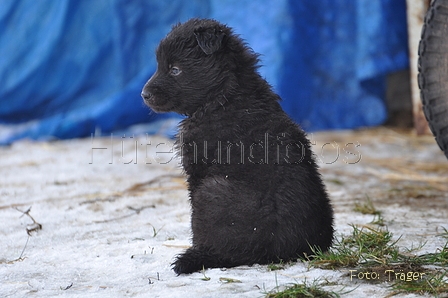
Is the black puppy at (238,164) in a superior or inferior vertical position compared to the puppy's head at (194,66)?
inferior

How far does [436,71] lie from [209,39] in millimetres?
1096

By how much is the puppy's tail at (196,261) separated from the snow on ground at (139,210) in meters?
0.04

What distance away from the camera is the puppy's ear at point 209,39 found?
9.35ft

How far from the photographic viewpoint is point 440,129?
122 inches

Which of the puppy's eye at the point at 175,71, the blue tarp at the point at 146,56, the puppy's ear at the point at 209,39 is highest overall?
the blue tarp at the point at 146,56

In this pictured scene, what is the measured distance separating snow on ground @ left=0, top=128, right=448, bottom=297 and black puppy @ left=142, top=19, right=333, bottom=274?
122 mm

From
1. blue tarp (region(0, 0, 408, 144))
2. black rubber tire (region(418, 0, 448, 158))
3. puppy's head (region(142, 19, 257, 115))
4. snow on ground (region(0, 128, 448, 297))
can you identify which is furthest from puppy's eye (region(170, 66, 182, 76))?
blue tarp (region(0, 0, 408, 144))

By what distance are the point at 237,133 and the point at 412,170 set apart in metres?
2.99

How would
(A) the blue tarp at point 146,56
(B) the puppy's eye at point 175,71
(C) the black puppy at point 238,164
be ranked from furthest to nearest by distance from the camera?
(A) the blue tarp at point 146,56 → (B) the puppy's eye at point 175,71 → (C) the black puppy at point 238,164

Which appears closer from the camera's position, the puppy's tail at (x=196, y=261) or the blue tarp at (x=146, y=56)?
the puppy's tail at (x=196, y=261)

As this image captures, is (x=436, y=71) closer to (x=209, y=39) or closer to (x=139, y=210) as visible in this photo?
(x=209, y=39)

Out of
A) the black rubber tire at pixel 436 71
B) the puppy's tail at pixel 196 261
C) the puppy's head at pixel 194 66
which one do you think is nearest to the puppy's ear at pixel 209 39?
the puppy's head at pixel 194 66

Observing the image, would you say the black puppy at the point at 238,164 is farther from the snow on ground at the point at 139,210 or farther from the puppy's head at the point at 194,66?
the snow on ground at the point at 139,210

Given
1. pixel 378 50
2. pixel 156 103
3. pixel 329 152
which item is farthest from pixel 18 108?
pixel 156 103
